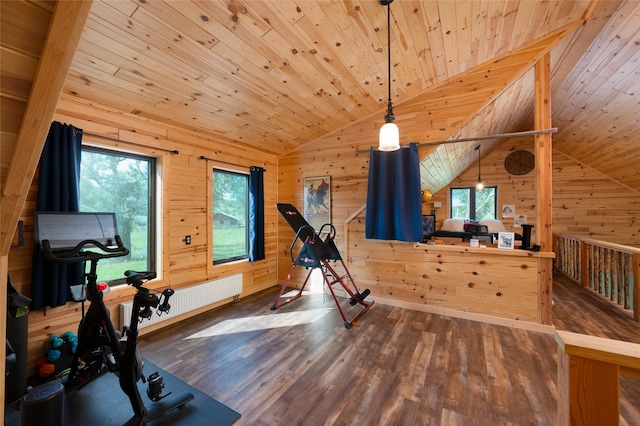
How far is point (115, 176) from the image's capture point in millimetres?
2766

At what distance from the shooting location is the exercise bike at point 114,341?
1601 mm

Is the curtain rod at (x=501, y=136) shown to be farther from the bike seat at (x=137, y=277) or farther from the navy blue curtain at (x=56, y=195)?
the navy blue curtain at (x=56, y=195)

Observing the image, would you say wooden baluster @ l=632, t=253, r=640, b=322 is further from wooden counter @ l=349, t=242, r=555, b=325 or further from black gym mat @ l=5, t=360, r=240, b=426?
black gym mat @ l=5, t=360, r=240, b=426

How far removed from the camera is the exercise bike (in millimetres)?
1601

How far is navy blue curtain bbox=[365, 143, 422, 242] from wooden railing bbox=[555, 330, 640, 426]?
2.68 m

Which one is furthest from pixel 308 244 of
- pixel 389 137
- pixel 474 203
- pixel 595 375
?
pixel 474 203

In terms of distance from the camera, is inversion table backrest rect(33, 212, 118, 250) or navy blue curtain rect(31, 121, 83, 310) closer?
inversion table backrest rect(33, 212, 118, 250)

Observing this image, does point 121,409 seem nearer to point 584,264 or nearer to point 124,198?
point 124,198

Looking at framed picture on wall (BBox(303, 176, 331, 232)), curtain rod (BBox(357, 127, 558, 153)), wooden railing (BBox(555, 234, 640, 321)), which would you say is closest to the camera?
curtain rod (BBox(357, 127, 558, 153))

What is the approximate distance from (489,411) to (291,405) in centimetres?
136

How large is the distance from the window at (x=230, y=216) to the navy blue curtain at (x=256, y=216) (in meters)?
0.18

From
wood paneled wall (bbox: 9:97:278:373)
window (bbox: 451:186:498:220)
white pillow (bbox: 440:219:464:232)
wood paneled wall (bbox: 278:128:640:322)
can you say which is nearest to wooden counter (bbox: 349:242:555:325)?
wood paneled wall (bbox: 278:128:640:322)

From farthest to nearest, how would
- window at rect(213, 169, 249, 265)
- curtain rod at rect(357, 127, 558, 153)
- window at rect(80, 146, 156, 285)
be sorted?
window at rect(213, 169, 249, 265) < curtain rod at rect(357, 127, 558, 153) < window at rect(80, 146, 156, 285)

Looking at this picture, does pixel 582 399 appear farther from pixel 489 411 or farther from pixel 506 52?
pixel 506 52
